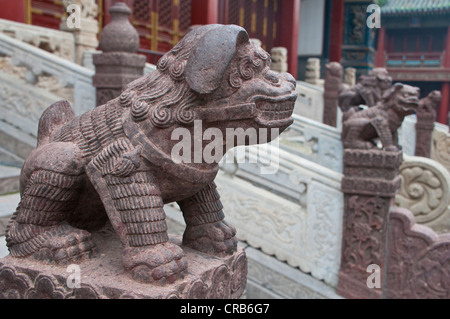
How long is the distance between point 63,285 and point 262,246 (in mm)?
2241

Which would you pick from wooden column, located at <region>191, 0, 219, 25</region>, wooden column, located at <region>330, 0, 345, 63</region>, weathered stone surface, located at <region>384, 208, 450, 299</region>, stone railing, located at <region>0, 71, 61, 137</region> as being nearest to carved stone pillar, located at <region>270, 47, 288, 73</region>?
wooden column, located at <region>191, 0, 219, 25</region>

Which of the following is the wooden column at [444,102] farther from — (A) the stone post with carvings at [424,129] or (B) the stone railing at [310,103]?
(A) the stone post with carvings at [424,129]

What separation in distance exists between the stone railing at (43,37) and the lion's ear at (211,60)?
4.37m

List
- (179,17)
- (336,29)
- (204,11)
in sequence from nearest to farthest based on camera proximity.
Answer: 1. (204,11)
2. (179,17)
3. (336,29)

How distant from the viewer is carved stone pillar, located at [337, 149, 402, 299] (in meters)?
3.21

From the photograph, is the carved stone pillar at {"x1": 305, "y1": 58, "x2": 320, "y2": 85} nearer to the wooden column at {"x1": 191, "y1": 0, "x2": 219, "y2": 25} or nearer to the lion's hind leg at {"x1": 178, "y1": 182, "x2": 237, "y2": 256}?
the wooden column at {"x1": 191, "y1": 0, "x2": 219, "y2": 25}

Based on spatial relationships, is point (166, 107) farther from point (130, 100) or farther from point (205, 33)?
point (205, 33)

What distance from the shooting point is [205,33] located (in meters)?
1.47

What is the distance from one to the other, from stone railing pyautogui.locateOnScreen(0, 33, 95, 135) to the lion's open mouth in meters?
3.12

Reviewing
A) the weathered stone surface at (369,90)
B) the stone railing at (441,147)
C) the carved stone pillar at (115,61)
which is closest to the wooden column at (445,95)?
the stone railing at (441,147)

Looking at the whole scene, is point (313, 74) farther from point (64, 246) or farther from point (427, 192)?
point (64, 246)

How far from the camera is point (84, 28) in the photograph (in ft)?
19.5

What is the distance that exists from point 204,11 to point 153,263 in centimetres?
725

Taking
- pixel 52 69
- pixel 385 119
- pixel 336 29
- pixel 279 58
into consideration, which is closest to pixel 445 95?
pixel 336 29
